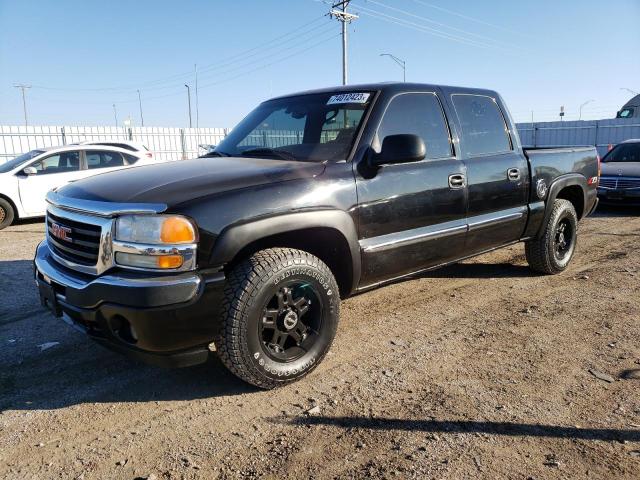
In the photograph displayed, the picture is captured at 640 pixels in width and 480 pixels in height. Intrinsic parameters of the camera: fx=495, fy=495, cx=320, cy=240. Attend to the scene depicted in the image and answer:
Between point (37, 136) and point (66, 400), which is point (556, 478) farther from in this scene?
point (37, 136)

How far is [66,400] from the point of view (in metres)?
2.95

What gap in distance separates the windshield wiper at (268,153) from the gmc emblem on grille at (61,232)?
1.42 meters

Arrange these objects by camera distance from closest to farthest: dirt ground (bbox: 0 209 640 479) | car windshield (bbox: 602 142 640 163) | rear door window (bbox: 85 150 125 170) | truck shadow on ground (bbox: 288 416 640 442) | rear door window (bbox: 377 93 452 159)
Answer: dirt ground (bbox: 0 209 640 479)
truck shadow on ground (bbox: 288 416 640 442)
rear door window (bbox: 377 93 452 159)
rear door window (bbox: 85 150 125 170)
car windshield (bbox: 602 142 640 163)

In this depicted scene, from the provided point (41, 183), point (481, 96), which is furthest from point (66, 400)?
point (41, 183)

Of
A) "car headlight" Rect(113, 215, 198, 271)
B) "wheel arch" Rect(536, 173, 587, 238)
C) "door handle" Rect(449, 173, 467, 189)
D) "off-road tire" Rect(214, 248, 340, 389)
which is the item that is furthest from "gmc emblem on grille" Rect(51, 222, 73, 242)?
"wheel arch" Rect(536, 173, 587, 238)

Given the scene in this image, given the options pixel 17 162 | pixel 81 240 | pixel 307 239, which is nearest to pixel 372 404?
pixel 307 239

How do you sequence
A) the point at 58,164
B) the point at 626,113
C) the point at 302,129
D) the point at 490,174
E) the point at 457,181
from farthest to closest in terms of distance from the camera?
1. the point at 626,113
2. the point at 58,164
3. the point at 490,174
4. the point at 457,181
5. the point at 302,129

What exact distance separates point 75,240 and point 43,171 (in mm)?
8053

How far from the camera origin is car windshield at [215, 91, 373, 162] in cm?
355

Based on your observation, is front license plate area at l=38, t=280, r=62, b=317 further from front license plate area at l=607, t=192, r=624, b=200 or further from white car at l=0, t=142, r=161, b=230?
front license plate area at l=607, t=192, r=624, b=200

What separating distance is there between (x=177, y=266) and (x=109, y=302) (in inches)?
15.3

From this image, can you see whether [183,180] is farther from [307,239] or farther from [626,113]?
[626,113]

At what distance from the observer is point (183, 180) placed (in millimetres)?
2916

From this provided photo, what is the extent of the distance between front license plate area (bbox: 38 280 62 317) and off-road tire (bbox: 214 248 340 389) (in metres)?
1.01
